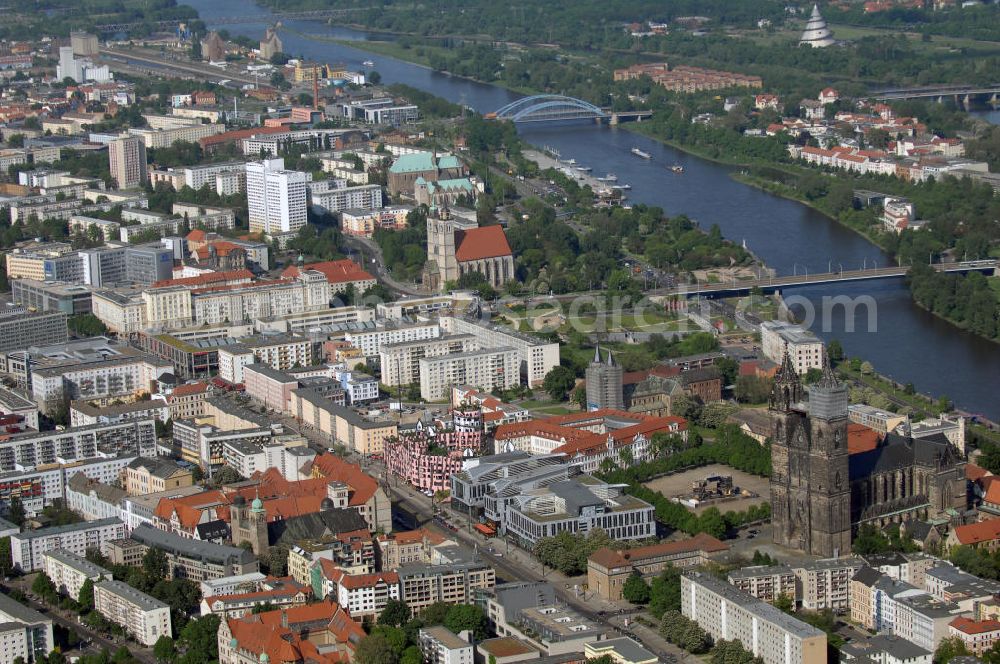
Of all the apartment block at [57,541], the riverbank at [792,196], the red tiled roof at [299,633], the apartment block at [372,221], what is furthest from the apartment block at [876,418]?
the apartment block at [372,221]

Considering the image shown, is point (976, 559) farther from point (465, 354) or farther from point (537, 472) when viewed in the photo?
point (465, 354)

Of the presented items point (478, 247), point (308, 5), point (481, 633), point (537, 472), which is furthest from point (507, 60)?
point (481, 633)

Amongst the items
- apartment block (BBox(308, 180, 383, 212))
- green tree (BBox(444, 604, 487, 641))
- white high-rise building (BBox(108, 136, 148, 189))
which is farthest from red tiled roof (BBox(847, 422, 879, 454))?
white high-rise building (BBox(108, 136, 148, 189))

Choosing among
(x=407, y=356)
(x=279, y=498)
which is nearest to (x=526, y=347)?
(x=407, y=356)

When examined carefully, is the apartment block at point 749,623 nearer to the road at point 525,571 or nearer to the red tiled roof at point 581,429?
the road at point 525,571

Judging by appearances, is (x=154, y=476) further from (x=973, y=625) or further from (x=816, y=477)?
(x=973, y=625)

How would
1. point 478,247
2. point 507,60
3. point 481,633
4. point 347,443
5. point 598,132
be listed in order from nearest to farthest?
point 481,633, point 347,443, point 478,247, point 598,132, point 507,60
